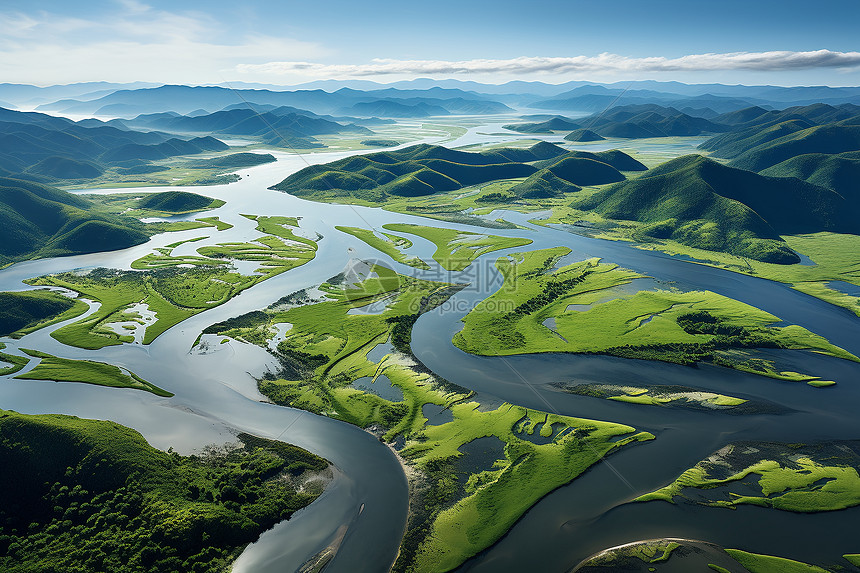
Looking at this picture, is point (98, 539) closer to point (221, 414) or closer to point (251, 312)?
point (221, 414)

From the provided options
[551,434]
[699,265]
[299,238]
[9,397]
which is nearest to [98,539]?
[9,397]

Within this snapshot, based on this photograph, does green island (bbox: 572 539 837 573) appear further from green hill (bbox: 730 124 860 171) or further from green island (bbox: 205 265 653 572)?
green hill (bbox: 730 124 860 171)

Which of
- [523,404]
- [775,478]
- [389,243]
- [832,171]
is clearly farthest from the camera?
[832,171]

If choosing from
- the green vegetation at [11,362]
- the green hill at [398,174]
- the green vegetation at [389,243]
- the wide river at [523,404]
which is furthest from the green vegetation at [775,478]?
the green hill at [398,174]

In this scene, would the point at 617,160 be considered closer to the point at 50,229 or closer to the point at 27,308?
the point at 50,229

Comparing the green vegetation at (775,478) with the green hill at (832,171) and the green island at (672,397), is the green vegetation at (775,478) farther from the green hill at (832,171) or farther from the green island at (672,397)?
the green hill at (832,171)

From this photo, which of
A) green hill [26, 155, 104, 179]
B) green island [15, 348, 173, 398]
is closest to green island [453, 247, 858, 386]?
green island [15, 348, 173, 398]

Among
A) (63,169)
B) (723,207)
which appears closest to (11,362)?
(723,207)
